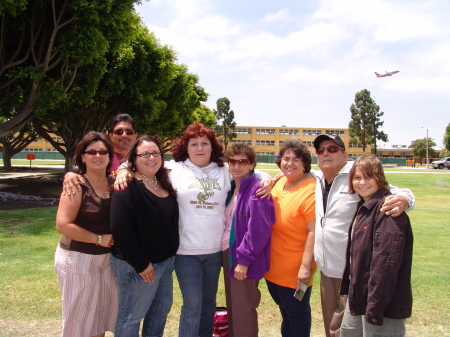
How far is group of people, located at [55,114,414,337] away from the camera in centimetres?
276

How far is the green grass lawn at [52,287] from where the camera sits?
3.87 metres

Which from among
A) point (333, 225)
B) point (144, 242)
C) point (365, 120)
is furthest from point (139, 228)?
point (365, 120)

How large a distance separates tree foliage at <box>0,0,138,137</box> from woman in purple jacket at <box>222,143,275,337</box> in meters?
8.57

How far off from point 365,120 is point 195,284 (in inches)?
2569

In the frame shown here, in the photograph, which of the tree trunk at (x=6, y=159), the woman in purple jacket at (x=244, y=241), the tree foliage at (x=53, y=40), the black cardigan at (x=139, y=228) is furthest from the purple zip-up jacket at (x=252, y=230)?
the tree trunk at (x=6, y=159)

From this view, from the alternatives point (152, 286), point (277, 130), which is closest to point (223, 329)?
point (152, 286)

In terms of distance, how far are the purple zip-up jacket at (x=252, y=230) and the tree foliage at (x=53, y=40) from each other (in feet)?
28.9

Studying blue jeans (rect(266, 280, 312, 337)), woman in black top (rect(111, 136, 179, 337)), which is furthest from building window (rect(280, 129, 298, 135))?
woman in black top (rect(111, 136, 179, 337))

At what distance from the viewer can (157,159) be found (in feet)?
9.60

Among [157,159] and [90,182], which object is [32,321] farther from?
[157,159]

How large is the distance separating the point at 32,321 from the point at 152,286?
193 centimetres

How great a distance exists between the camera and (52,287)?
16.0 ft

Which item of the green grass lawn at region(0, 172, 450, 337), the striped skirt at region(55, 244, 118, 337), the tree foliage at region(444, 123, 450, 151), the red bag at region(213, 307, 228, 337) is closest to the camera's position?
the striped skirt at region(55, 244, 118, 337)

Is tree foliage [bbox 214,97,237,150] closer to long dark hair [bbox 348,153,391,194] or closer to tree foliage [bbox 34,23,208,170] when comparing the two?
tree foliage [bbox 34,23,208,170]
